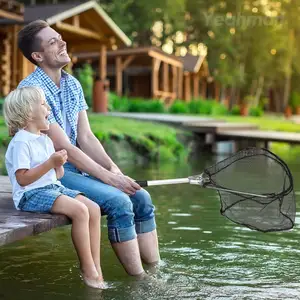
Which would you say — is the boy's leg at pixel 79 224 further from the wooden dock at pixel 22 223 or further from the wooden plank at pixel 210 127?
the wooden plank at pixel 210 127

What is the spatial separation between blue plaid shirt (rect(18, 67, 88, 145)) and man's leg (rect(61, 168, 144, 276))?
46cm

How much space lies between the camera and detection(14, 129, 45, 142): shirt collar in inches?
170

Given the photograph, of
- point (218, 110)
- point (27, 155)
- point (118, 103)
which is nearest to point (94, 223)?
point (27, 155)

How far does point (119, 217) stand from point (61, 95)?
0.92 metres

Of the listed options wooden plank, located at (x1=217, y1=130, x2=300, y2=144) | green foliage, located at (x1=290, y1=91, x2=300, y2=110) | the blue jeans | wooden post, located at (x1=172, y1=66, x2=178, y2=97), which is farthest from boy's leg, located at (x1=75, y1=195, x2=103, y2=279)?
green foliage, located at (x1=290, y1=91, x2=300, y2=110)

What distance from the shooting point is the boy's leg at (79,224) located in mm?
4320

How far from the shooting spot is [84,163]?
4.73 m

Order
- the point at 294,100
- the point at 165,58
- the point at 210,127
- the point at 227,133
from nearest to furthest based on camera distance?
the point at 227,133, the point at 210,127, the point at 165,58, the point at 294,100

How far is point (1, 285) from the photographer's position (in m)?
4.66

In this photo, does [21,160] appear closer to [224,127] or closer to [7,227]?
[7,227]

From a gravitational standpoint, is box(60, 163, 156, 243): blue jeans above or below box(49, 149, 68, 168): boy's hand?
below

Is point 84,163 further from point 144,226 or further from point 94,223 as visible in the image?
point 144,226

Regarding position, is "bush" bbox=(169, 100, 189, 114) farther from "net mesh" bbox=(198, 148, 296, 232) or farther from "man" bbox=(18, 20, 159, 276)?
"man" bbox=(18, 20, 159, 276)

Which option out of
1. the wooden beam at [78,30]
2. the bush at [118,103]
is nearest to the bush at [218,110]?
the bush at [118,103]
